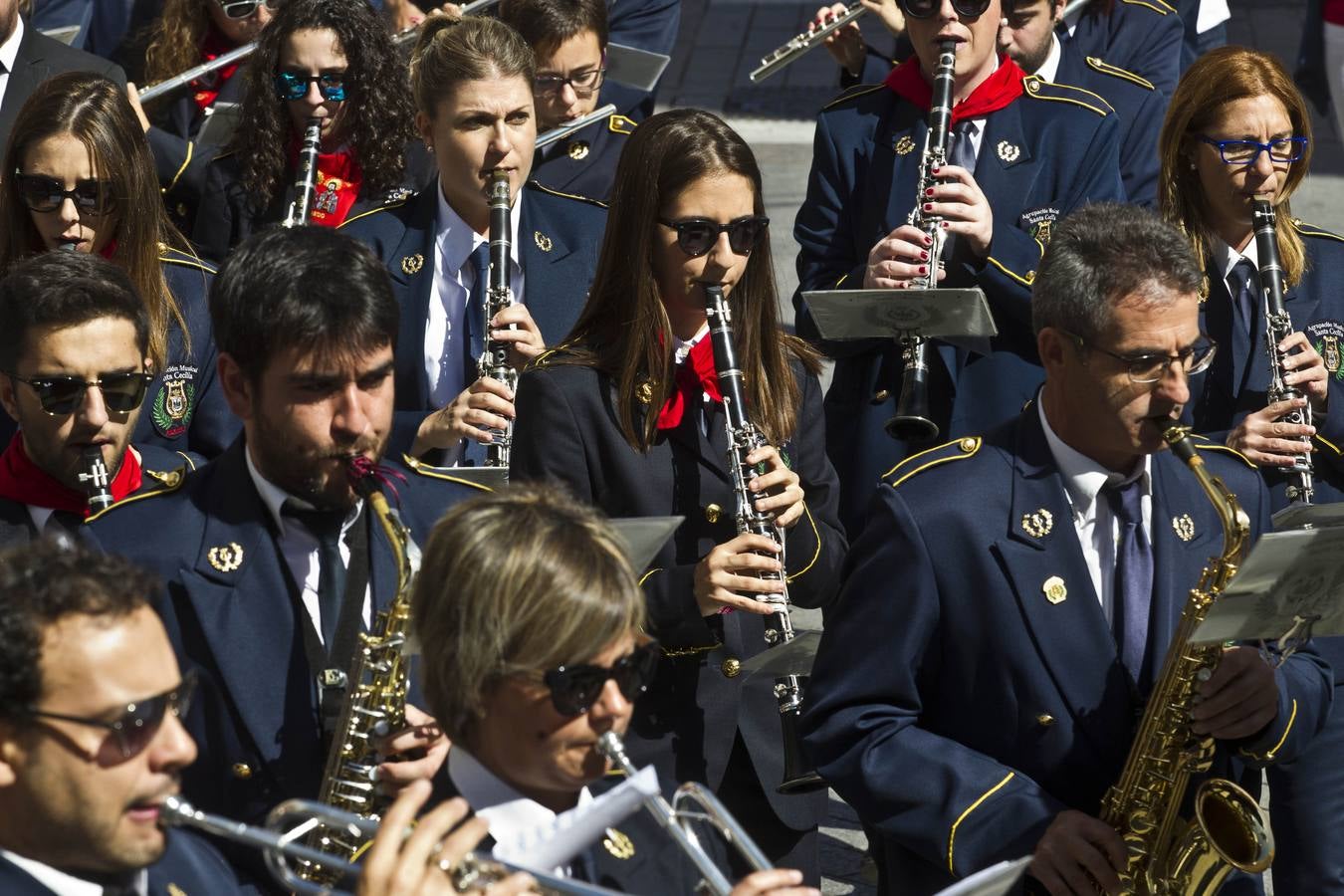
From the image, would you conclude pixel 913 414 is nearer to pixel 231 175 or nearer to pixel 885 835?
pixel 885 835

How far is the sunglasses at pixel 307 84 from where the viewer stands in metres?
6.47

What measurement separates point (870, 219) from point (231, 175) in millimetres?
2208

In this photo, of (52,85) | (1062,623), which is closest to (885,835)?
(1062,623)

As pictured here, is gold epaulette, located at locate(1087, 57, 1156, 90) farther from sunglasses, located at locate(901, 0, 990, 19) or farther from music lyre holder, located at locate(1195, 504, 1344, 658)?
music lyre holder, located at locate(1195, 504, 1344, 658)

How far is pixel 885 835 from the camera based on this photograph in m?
4.24

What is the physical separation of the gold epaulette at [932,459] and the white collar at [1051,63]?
118 inches

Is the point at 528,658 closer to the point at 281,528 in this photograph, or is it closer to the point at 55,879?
the point at 55,879

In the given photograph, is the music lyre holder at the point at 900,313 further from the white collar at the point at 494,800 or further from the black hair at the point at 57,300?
the white collar at the point at 494,800

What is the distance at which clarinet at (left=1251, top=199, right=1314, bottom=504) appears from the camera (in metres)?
5.29

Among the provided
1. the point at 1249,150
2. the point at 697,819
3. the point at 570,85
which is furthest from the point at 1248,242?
the point at 697,819

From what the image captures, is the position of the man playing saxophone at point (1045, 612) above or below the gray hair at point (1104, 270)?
below

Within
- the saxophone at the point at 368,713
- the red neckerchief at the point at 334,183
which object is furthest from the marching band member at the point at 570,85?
the saxophone at the point at 368,713

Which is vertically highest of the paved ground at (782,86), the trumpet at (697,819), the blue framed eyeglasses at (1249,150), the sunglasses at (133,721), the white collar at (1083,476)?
the blue framed eyeglasses at (1249,150)

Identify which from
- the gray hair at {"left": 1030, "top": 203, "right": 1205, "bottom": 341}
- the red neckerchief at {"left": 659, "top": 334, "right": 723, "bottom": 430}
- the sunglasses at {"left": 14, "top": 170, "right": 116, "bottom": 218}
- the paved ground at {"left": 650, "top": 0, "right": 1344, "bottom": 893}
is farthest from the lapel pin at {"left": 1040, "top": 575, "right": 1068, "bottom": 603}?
the paved ground at {"left": 650, "top": 0, "right": 1344, "bottom": 893}
